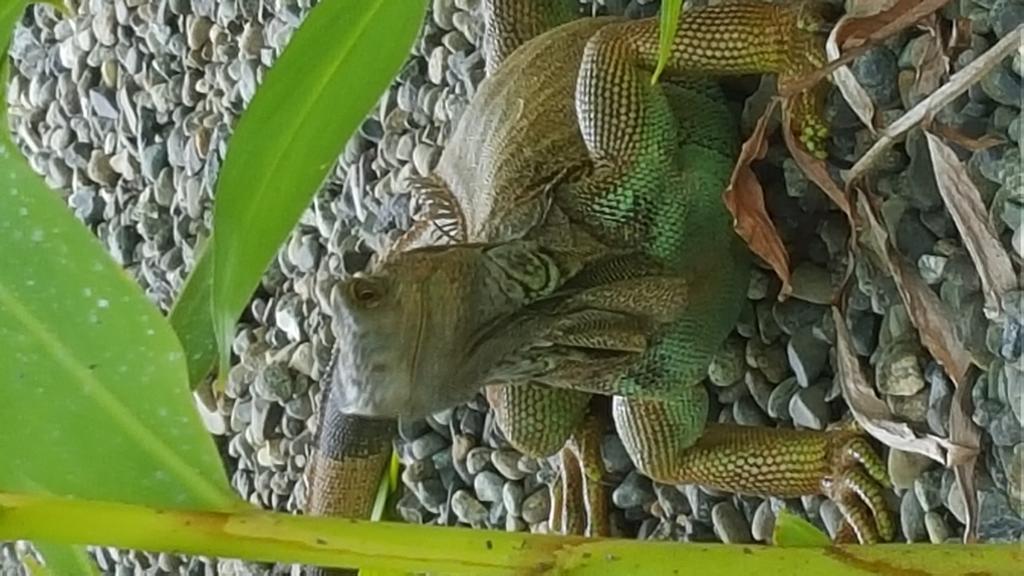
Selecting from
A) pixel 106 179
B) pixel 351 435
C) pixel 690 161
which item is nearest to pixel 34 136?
pixel 106 179

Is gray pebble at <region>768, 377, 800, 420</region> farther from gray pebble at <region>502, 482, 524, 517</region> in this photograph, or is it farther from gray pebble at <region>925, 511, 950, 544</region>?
gray pebble at <region>502, 482, 524, 517</region>

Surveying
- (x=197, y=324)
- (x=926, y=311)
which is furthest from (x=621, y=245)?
(x=197, y=324)

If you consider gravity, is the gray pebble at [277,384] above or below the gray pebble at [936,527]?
below

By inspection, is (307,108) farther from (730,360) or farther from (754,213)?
(730,360)

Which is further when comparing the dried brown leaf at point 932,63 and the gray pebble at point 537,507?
the gray pebble at point 537,507

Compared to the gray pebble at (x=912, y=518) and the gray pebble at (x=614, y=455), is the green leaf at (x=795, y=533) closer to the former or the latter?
the gray pebble at (x=912, y=518)

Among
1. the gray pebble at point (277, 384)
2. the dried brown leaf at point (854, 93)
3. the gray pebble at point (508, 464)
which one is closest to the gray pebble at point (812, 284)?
the dried brown leaf at point (854, 93)

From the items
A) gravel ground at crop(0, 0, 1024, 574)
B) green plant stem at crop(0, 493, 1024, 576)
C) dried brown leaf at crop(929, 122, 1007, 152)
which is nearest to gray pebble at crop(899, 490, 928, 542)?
gravel ground at crop(0, 0, 1024, 574)
